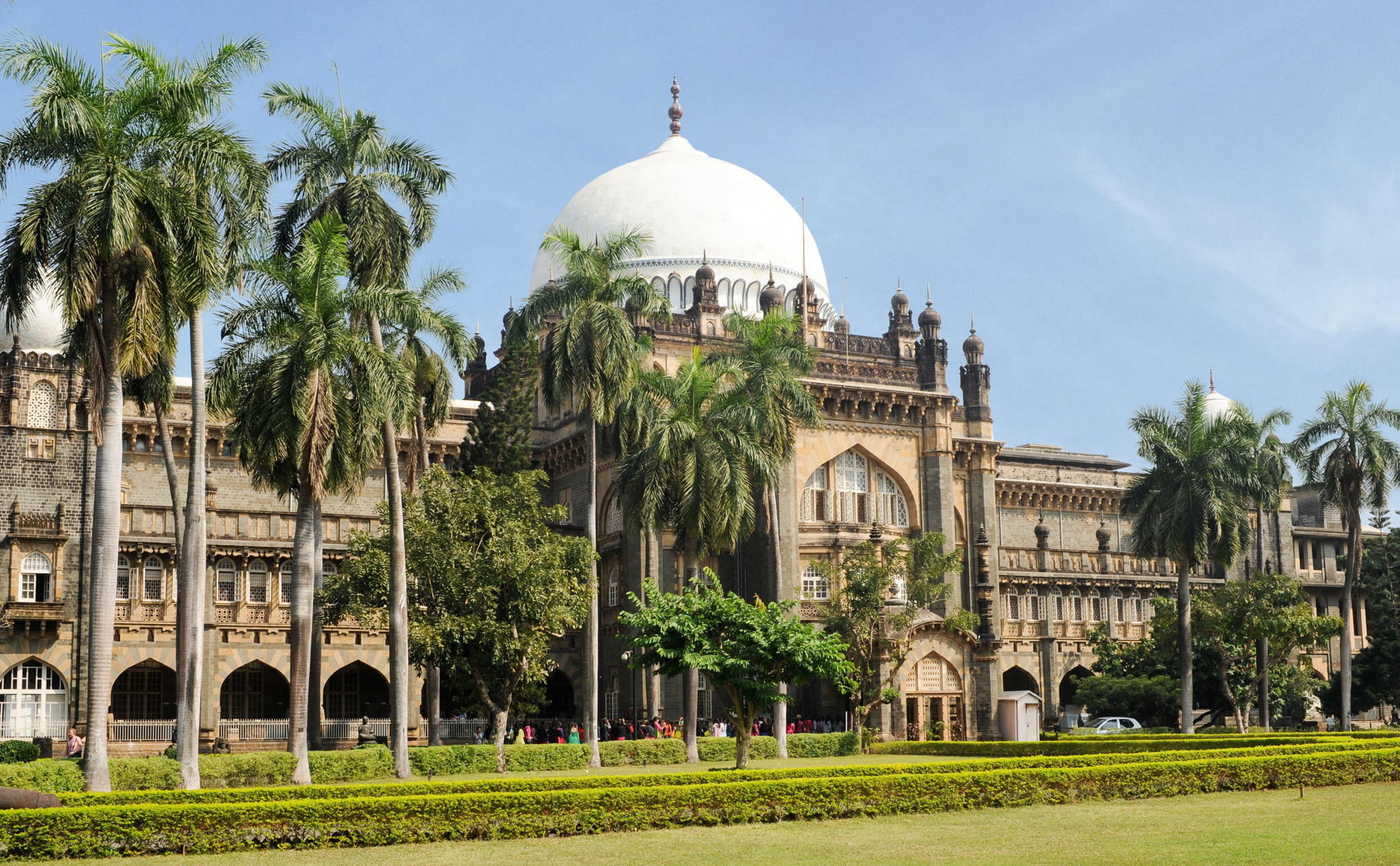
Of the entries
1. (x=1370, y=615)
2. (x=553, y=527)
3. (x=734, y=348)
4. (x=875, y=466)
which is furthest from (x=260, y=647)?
(x=1370, y=615)

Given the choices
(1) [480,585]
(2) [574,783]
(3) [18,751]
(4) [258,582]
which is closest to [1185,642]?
(1) [480,585]

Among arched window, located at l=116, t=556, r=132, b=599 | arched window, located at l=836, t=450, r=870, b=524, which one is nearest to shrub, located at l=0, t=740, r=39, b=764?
arched window, located at l=116, t=556, r=132, b=599

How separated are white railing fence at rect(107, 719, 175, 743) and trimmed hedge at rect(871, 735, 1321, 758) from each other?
2119 cm

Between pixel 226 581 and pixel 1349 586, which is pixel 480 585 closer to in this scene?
pixel 226 581

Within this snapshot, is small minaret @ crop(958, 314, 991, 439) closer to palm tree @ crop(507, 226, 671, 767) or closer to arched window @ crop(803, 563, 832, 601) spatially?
arched window @ crop(803, 563, 832, 601)

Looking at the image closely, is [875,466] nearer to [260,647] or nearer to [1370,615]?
[260,647]

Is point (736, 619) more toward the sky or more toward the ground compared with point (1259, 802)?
more toward the sky

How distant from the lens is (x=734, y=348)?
5131 centimetres

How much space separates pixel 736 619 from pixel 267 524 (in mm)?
21203

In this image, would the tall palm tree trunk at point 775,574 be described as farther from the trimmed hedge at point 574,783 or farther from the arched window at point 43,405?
the arched window at point 43,405

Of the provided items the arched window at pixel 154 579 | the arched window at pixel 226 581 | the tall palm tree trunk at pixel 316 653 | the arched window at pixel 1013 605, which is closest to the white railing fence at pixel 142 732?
the tall palm tree trunk at pixel 316 653

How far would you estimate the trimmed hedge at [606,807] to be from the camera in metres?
17.4

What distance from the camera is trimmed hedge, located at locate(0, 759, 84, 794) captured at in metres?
24.1

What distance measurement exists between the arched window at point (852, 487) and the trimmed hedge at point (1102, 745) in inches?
576
